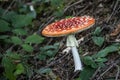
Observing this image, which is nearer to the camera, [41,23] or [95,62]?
[95,62]

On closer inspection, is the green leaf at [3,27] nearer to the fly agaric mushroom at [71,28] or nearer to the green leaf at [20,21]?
the green leaf at [20,21]

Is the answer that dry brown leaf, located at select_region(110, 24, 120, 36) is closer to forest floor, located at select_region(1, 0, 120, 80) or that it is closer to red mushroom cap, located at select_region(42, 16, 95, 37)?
forest floor, located at select_region(1, 0, 120, 80)

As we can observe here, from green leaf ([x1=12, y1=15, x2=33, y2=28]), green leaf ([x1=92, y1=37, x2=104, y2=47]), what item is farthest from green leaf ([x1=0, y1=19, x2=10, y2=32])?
green leaf ([x1=92, y1=37, x2=104, y2=47])

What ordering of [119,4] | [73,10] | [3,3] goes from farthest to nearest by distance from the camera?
[3,3] < [73,10] < [119,4]

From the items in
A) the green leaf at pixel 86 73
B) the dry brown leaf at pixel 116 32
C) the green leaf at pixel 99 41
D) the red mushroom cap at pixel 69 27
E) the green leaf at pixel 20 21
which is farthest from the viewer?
the dry brown leaf at pixel 116 32

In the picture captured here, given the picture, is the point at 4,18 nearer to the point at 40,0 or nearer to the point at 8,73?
the point at 8,73

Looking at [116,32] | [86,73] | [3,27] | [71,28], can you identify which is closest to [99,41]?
[116,32]

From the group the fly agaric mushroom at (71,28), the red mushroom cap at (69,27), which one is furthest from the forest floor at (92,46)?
the red mushroom cap at (69,27)

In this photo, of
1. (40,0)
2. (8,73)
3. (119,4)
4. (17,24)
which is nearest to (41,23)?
(40,0)

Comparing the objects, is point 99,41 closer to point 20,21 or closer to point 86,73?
point 86,73
